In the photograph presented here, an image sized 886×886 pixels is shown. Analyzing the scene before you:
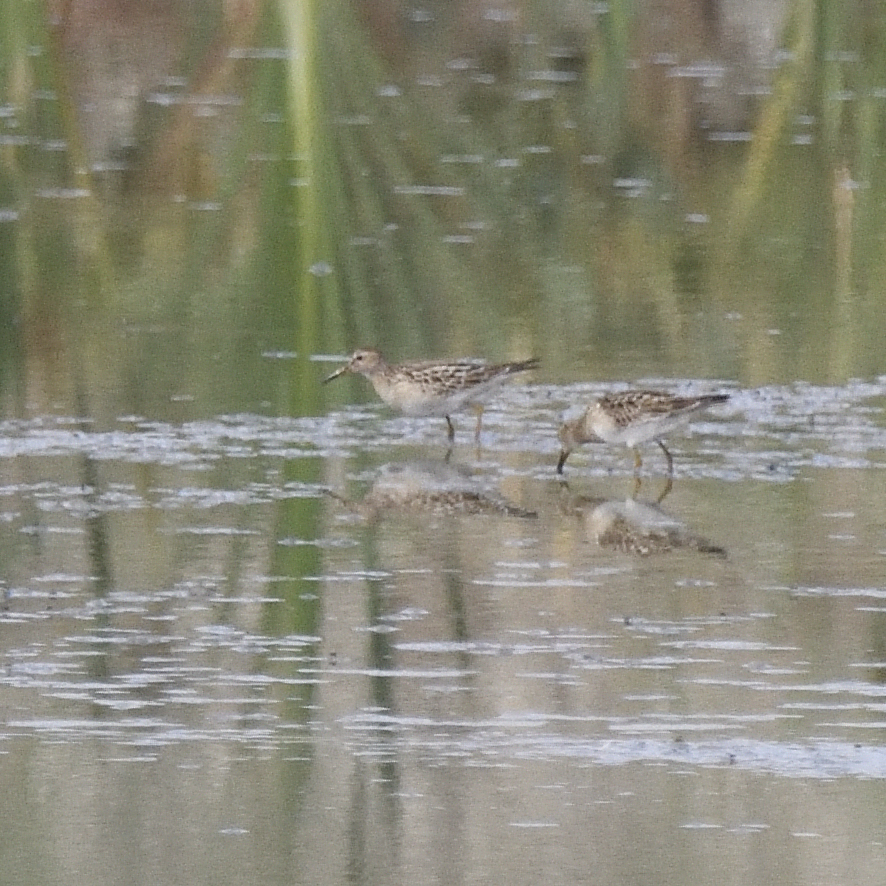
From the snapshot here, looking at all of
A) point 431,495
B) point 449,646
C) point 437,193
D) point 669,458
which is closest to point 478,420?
point 669,458

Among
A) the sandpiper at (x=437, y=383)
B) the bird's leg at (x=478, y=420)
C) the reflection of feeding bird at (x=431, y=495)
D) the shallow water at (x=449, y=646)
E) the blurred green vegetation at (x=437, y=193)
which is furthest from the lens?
the blurred green vegetation at (x=437, y=193)

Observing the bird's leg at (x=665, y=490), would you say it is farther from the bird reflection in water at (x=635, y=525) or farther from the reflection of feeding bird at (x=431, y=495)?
the reflection of feeding bird at (x=431, y=495)

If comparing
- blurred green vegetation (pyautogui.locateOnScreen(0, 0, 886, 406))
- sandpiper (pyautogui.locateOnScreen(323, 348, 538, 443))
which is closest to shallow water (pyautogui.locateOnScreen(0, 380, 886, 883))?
sandpiper (pyautogui.locateOnScreen(323, 348, 538, 443))

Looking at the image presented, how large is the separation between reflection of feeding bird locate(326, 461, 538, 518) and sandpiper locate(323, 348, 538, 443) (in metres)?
0.67

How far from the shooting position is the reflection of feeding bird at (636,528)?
955 cm

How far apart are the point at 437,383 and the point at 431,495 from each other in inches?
47.3

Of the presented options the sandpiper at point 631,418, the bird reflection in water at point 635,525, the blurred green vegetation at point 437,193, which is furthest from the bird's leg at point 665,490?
the blurred green vegetation at point 437,193

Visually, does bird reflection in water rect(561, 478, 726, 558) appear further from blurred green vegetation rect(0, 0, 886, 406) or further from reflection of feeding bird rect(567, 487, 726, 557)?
blurred green vegetation rect(0, 0, 886, 406)

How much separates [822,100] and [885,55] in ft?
6.93

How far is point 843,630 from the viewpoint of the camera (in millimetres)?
8445

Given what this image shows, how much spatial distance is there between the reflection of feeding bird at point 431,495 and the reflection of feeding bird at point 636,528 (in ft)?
0.81

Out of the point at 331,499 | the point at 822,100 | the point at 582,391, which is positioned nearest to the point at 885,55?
the point at 822,100

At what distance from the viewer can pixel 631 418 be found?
1068cm

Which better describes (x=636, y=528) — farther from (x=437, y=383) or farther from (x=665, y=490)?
(x=437, y=383)
